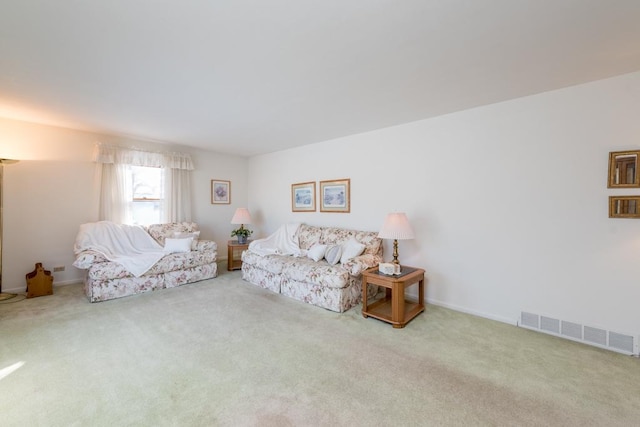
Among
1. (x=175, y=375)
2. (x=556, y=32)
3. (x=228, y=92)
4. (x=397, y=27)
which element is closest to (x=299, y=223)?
(x=228, y=92)

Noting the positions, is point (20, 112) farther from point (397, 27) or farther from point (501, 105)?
point (501, 105)

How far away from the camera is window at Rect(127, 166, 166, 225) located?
468cm

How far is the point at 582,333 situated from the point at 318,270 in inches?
105

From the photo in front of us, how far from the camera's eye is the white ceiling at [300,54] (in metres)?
1.56

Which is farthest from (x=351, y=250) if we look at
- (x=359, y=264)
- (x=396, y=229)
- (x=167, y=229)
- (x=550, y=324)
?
(x=167, y=229)

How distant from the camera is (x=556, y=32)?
5.70 ft

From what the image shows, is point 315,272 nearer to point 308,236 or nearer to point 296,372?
point 308,236

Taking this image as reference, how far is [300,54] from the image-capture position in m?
2.02

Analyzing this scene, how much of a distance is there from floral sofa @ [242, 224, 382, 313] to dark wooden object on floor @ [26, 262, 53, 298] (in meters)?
2.62

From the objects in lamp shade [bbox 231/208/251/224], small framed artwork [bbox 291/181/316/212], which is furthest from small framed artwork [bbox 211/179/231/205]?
small framed artwork [bbox 291/181/316/212]

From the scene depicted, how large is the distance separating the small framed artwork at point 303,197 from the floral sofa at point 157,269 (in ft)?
5.55

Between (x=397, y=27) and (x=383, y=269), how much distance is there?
7.55ft

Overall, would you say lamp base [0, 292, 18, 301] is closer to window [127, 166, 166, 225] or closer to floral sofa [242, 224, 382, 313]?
window [127, 166, 166, 225]

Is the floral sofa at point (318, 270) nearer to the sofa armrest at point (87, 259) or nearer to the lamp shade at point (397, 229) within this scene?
the lamp shade at point (397, 229)
